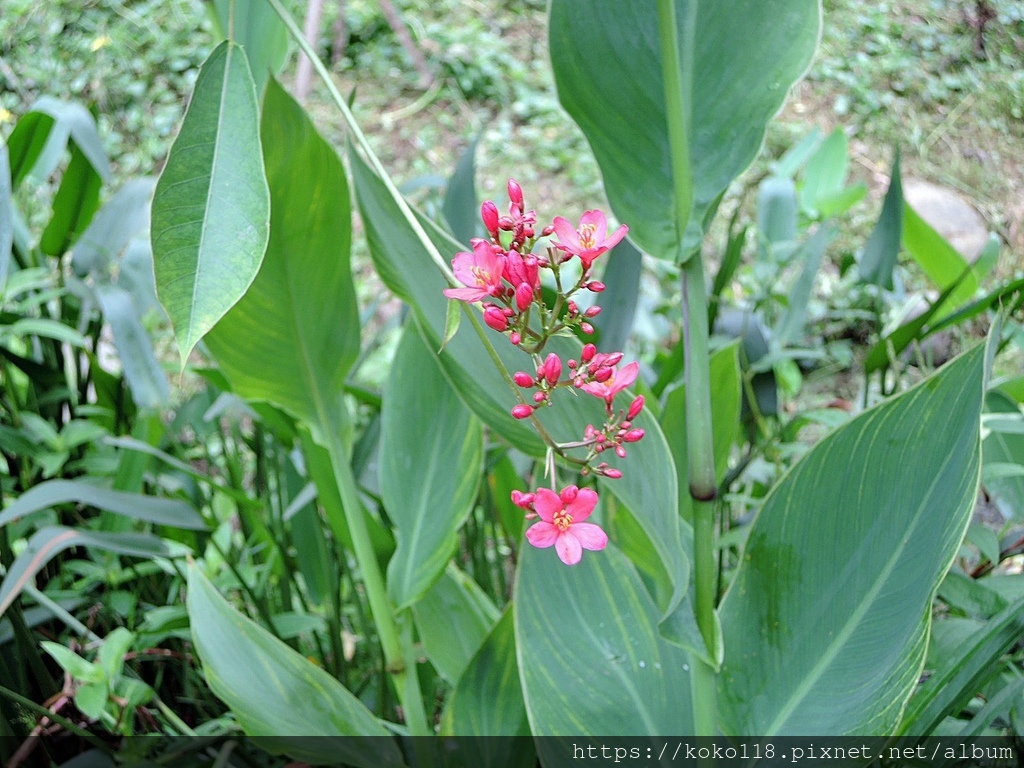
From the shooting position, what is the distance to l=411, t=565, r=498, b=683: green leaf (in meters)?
0.74

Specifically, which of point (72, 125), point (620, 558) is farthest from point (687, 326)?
point (72, 125)

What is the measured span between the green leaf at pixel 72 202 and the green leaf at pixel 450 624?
62cm

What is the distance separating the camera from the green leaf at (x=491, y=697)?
2.19 ft

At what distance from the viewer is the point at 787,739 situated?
1.93ft

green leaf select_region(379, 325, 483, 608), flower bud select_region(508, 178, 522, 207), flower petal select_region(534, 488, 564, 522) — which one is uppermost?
flower bud select_region(508, 178, 522, 207)

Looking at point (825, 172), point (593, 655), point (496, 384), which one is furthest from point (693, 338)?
point (825, 172)

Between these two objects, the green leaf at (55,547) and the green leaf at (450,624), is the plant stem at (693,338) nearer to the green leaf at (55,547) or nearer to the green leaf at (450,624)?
the green leaf at (450,624)

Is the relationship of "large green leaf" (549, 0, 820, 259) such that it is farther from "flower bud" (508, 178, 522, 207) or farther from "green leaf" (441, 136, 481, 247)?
"green leaf" (441, 136, 481, 247)

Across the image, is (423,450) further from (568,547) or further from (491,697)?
(568,547)

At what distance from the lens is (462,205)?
0.83 m

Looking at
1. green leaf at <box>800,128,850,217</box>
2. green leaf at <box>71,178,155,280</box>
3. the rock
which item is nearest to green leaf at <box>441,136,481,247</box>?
green leaf at <box>71,178,155,280</box>

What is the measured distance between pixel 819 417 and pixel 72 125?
2.45 ft

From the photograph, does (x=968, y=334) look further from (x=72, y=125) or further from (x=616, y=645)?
(x=72, y=125)

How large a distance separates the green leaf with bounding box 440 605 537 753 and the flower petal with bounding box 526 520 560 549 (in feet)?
0.98
